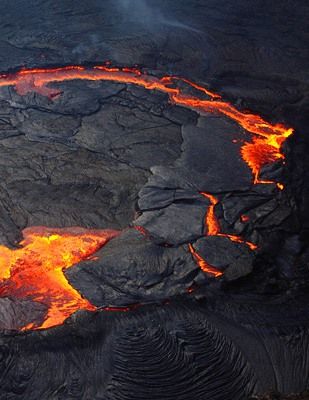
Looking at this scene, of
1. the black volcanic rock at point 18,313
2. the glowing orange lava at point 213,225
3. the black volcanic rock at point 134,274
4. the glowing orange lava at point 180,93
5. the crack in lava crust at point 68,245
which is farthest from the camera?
the glowing orange lava at point 180,93

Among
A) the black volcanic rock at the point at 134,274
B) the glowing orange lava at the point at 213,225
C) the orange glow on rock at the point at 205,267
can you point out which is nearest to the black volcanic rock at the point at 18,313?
the black volcanic rock at the point at 134,274

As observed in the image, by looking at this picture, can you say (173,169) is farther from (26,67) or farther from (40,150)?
(26,67)

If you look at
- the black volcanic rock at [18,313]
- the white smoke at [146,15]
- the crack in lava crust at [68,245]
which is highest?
the white smoke at [146,15]

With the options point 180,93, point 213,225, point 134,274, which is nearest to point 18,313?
point 134,274

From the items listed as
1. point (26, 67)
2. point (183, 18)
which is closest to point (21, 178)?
point (26, 67)

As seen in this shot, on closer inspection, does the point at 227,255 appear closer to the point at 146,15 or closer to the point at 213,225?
the point at 213,225

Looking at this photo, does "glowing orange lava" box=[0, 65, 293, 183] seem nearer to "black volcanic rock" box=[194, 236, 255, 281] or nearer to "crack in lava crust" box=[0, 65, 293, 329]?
"crack in lava crust" box=[0, 65, 293, 329]

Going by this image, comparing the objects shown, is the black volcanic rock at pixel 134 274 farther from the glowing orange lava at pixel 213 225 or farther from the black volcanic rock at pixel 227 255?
the glowing orange lava at pixel 213 225
